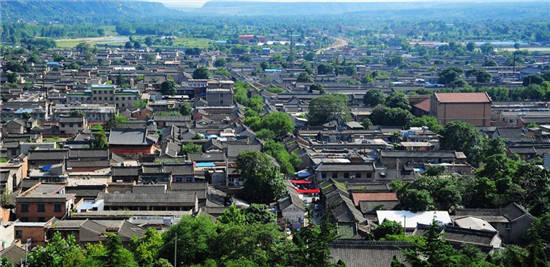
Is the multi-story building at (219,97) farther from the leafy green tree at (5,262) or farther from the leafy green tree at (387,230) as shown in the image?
the leafy green tree at (5,262)

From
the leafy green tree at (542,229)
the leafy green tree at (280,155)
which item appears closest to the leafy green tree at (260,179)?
the leafy green tree at (280,155)

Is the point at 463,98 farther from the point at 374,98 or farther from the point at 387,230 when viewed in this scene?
the point at 387,230

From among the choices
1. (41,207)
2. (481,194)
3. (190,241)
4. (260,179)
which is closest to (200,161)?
(260,179)

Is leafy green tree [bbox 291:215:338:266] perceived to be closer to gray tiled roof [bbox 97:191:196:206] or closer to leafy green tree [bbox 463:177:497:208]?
gray tiled roof [bbox 97:191:196:206]

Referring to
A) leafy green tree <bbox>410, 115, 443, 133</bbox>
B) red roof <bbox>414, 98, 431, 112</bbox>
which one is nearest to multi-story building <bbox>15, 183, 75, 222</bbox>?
leafy green tree <bbox>410, 115, 443, 133</bbox>

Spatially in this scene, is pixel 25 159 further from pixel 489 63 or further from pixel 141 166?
pixel 489 63

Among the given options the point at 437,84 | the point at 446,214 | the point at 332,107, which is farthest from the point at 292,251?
the point at 437,84
